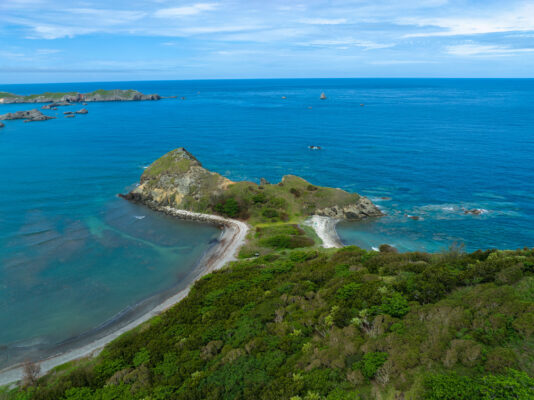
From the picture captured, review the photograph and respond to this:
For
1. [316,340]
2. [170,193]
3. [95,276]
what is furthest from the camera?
[170,193]

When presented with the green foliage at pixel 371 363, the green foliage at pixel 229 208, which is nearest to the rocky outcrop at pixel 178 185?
the green foliage at pixel 229 208

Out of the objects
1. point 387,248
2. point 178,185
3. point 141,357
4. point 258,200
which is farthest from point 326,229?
point 141,357

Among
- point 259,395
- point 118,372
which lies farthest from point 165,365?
point 259,395

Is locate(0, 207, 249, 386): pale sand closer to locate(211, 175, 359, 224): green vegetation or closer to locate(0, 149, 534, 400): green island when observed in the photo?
locate(0, 149, 534, 400): green island

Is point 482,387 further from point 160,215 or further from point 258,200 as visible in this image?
point 160,215

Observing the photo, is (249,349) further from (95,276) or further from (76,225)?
(76,225)
